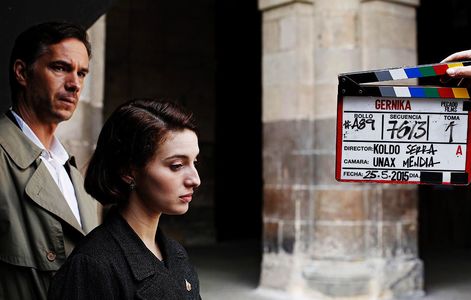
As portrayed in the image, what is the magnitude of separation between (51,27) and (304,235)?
4454 millimetres

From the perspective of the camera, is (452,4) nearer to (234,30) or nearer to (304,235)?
(234,30)

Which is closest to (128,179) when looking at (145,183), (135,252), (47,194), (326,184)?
(145,183)

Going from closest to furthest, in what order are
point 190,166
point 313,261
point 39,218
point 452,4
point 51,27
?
point 190,166 → point 39,218 → point 51,27 → point 313,261 → point 452,4

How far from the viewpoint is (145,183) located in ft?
4.52

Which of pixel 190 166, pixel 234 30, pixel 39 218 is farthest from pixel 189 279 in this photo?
pixel 234 30

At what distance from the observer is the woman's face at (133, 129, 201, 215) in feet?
4.51

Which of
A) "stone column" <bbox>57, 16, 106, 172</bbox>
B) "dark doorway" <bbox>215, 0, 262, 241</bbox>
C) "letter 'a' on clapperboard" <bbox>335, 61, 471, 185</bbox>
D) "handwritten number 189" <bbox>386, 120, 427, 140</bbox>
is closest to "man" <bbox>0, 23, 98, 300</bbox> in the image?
"letter 'a' on clapperboard" <bbox>335, 61, 471, 185</bbox>

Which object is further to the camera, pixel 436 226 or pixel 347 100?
pixel 436 226

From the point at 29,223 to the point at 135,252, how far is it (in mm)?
381

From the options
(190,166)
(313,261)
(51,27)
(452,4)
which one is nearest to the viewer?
(190,166)

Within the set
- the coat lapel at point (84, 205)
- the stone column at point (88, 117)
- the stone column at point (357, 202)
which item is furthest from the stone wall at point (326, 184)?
the coat lapel at point (84, 205)

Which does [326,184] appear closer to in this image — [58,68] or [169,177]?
[58,68]

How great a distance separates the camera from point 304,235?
19.0 ft

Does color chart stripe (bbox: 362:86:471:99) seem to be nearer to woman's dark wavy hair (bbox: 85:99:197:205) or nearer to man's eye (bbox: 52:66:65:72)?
woman's dark wavy hair (bbox: 85:99:197:205)
